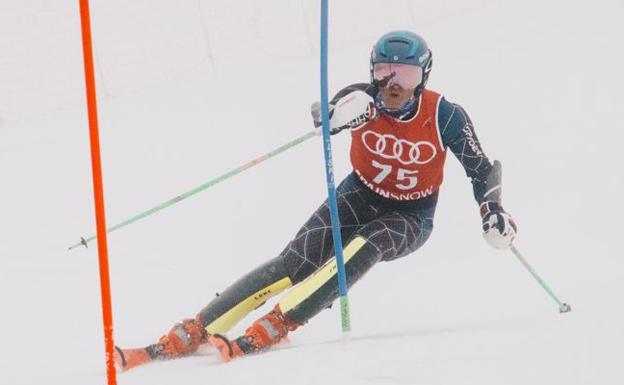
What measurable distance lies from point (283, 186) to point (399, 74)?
336 centimetres

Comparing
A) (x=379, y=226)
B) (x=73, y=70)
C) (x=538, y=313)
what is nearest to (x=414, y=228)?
(x=379, y=226)

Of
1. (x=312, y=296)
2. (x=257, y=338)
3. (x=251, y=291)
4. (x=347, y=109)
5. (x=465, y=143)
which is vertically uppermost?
(x=347, y=109)

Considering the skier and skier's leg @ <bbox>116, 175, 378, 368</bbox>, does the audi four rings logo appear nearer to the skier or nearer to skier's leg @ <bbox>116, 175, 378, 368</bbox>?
the skier

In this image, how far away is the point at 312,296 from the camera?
329 centimetres

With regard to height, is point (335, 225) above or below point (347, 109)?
below

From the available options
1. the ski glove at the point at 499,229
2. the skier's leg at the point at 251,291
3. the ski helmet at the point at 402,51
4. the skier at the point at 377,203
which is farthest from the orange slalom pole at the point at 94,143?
the ski glove at the point at 499,229

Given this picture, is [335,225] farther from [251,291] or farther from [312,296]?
[251,291]

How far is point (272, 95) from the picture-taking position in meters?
9.08

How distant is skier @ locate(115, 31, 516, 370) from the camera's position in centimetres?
335

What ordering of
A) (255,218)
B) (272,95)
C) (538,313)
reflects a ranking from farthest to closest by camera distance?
(272,95) → (255,218) → (538,313)

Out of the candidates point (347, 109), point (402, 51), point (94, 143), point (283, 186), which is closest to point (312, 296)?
point (347, 109)

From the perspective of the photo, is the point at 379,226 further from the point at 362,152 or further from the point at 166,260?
the point at 166,260

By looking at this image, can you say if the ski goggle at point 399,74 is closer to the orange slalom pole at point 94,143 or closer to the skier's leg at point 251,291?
the skier's leg at point 251,291

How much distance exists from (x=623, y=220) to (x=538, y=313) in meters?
2.00
